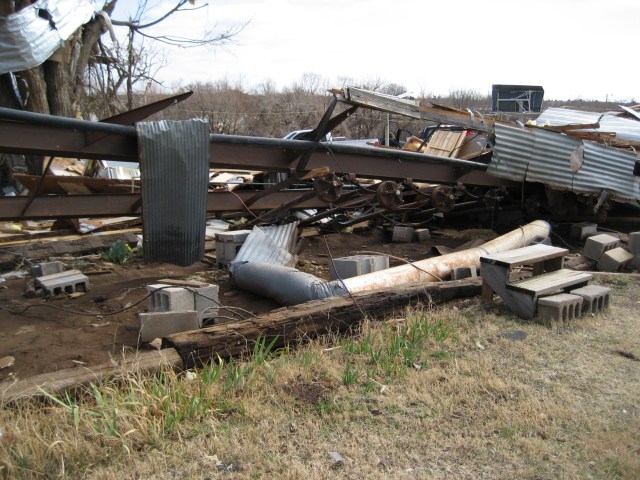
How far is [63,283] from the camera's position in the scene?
598cm

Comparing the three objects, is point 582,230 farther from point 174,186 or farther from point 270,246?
point 174,186

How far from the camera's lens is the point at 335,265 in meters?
6.22

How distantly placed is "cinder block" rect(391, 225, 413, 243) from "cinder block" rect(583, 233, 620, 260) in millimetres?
2759

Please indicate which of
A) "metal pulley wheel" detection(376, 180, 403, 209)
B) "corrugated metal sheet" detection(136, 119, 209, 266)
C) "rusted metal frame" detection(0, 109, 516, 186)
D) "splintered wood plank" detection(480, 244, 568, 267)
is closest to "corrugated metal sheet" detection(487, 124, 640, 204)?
"rusted metal frame" detection(0, 109, 516, 186)

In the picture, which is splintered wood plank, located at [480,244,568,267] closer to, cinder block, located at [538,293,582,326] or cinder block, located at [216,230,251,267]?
cinder block, located at [538,293,582,326]

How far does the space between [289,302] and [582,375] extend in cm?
279

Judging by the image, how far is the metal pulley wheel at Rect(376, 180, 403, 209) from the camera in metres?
7.54

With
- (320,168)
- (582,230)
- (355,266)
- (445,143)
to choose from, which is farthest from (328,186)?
(582,230)

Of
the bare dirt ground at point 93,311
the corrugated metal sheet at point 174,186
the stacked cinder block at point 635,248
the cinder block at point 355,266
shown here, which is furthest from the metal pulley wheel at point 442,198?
the corrugated metal sheet at point 174,186

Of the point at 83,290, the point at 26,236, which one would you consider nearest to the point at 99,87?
the point at 26,236

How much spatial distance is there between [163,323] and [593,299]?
391 centimetres

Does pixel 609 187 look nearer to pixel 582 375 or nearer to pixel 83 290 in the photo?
pixel 582 375

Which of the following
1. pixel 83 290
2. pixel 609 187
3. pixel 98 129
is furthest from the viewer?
pixel 609 187

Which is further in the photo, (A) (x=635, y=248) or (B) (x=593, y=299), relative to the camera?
(A) (x=635, y=248)
